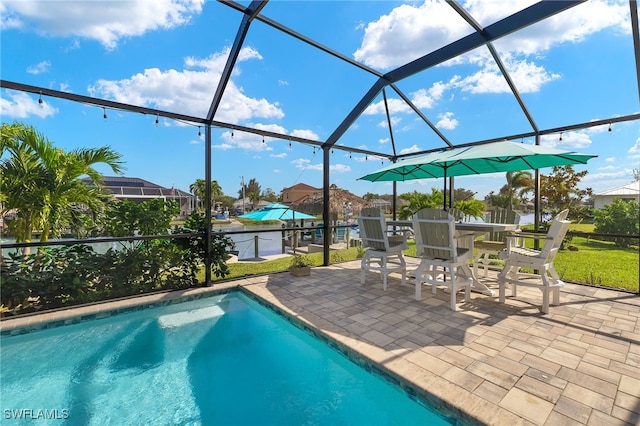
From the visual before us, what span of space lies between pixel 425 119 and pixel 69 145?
6159 mm

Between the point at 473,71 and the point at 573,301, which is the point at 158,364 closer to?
the point at 573,301

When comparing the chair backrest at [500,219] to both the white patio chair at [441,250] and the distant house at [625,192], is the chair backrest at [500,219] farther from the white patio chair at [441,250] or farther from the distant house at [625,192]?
the distant house at [625,192]

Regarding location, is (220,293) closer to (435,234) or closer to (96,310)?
(96,310)

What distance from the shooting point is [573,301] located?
3.96 meters

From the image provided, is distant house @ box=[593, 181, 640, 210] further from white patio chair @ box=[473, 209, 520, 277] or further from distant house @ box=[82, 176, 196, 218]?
distant house @ box=[82, 176, 196, 218]

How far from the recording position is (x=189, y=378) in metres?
2.76

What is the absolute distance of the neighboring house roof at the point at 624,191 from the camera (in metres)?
14.0

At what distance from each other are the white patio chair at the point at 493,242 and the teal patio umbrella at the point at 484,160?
851 mm

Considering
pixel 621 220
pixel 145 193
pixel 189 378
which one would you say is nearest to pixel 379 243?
pixel 189 378

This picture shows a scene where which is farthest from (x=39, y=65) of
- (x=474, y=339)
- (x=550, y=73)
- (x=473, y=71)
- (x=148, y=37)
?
(x=550, y=73)

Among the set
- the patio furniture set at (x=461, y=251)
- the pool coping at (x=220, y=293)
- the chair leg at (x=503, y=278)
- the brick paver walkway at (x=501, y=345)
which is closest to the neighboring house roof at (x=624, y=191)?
the brick paver walkway at (x=501, y=345)

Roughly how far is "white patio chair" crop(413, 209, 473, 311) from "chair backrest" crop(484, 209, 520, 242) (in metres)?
1.18

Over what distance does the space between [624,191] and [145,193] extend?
69.2 feet

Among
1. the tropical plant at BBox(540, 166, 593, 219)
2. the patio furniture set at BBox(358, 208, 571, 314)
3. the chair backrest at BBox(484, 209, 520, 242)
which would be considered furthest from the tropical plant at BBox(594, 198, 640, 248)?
the patio furniture set at BBox(358, 208, 571, 314)
